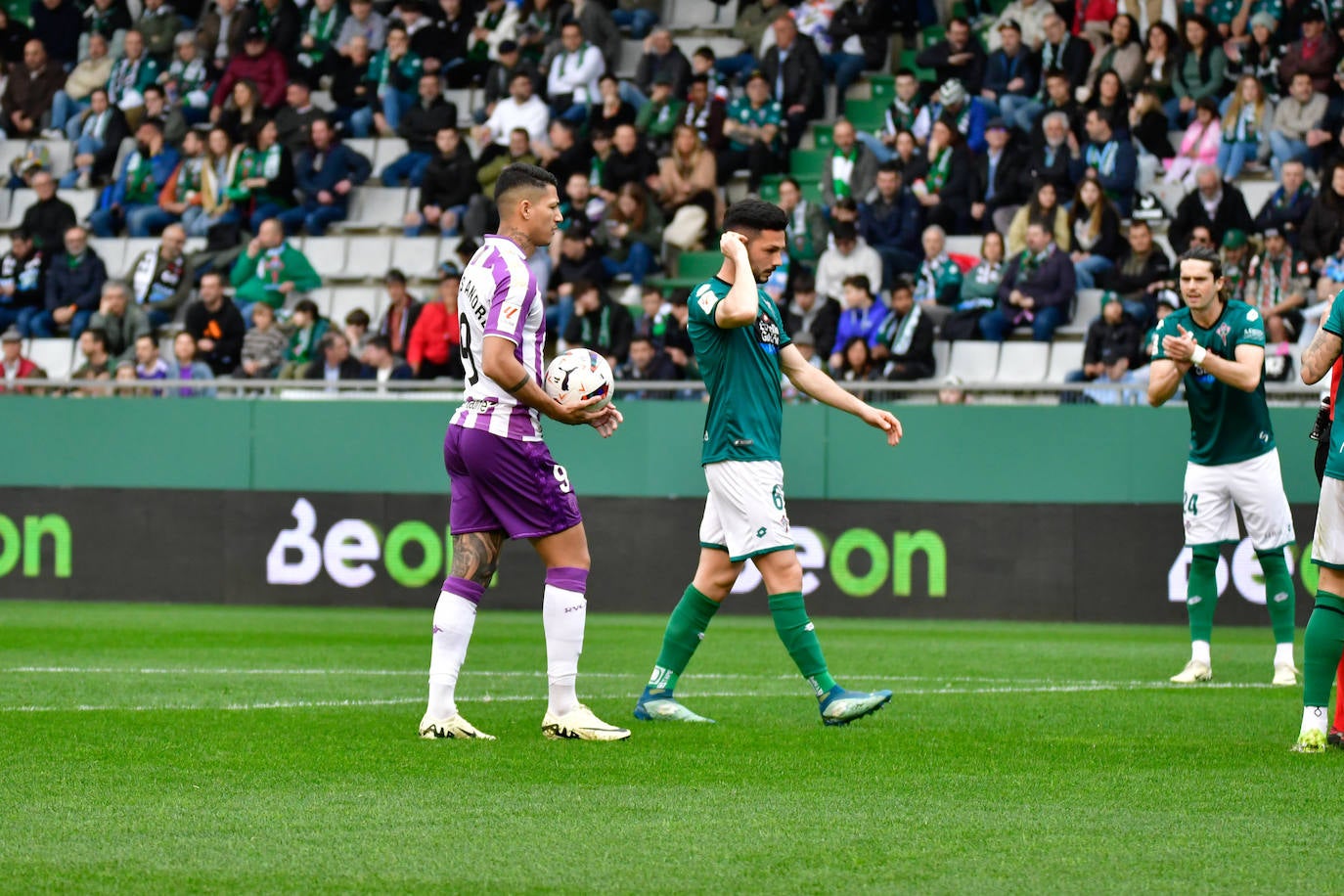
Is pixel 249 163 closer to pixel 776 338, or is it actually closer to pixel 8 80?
pixel 8 80

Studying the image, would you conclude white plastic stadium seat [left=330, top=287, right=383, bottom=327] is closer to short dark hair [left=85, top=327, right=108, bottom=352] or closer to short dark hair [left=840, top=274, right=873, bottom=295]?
short dark hair [left=85, top=327, right=108, bottom=352]

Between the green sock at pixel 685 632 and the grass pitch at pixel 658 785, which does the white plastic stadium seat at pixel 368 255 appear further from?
the green sock at pixel 685 632

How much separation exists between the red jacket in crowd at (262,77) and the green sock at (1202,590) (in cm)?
1665

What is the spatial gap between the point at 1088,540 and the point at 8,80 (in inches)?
689

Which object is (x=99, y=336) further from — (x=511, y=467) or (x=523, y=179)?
(x=511, y=467)

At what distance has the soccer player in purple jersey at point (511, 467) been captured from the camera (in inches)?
309

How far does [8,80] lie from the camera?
27.0m

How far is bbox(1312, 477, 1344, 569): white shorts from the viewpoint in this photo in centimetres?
754

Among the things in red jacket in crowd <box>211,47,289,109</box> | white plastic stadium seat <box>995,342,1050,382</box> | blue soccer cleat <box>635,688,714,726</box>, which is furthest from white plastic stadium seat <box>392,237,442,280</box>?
blue soccer cleat <box>635,688,714,726</box>

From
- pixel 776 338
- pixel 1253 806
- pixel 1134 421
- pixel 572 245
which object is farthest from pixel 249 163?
pixel 1253 806

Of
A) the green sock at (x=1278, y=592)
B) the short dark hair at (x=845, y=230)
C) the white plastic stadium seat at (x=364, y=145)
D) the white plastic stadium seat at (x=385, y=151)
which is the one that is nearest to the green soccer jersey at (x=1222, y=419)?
the green sock at (x=1278, y=592)

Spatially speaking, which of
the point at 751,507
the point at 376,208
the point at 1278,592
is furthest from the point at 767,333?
the point at 376,208

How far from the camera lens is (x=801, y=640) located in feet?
28.3

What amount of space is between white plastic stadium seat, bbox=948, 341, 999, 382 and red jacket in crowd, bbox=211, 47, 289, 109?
1069 centimetres
